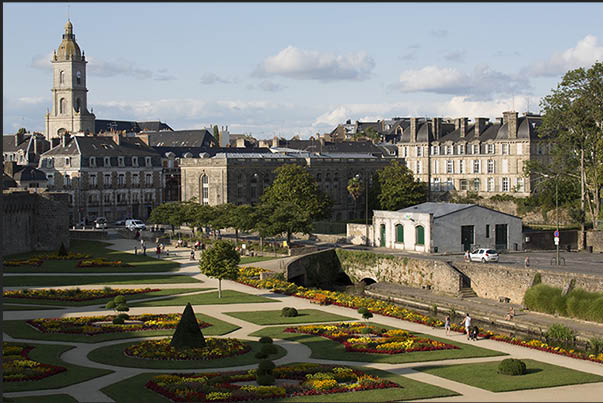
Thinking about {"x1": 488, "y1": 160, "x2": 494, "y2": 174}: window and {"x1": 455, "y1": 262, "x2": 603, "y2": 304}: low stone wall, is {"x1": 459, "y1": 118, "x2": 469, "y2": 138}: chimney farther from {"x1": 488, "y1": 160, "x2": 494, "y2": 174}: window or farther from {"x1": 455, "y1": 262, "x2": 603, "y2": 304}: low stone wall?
{"x1": 455, "y1": 262, "x2": 603, "y2": 304}: low stone wall

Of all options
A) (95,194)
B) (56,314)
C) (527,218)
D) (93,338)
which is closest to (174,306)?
(56,314)

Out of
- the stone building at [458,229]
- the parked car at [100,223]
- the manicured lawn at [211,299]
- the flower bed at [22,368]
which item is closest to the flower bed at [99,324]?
the manicured lawn at [211,299]

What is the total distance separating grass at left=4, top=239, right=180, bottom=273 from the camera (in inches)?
2778

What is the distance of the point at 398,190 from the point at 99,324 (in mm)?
64598

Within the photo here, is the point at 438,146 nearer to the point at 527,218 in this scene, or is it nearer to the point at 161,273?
the point at 527,218

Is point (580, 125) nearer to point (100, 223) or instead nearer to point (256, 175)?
point (256, 175)

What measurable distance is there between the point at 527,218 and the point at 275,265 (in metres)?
38.9

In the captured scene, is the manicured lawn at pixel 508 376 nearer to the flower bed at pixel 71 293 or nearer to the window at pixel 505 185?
the flower bed at pixel 71 293

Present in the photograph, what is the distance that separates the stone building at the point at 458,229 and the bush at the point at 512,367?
40061mm

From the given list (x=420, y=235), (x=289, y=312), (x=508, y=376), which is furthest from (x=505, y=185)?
(x=508, y=376)

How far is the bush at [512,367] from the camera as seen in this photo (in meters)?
35.8

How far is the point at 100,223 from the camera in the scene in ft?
369

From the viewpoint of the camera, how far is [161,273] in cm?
6969

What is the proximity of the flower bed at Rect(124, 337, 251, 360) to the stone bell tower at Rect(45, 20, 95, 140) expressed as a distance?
109 m
